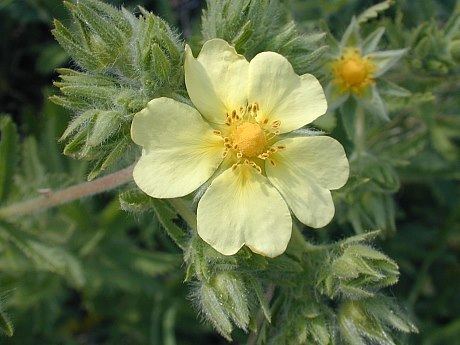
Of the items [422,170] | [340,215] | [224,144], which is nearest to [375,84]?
[340,215]

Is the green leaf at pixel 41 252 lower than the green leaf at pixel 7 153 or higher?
lower

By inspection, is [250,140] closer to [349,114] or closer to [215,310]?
[215,310]

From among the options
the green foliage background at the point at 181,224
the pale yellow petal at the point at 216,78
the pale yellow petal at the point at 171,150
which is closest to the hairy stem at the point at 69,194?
the green foliage background at the point at 181,224

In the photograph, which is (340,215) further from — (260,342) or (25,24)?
(25,24)

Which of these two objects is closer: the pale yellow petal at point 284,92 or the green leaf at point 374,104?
the pale yellow petal at point 284,92

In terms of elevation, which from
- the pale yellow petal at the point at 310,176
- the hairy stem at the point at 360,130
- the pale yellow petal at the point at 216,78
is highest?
the pale yellow petal at the point at 216,78

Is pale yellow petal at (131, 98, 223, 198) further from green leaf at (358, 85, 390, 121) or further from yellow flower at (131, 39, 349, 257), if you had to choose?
green leaf at (358, 85, 390, 121)

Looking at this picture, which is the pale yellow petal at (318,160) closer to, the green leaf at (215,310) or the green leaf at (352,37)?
the green leaf at (215,310)

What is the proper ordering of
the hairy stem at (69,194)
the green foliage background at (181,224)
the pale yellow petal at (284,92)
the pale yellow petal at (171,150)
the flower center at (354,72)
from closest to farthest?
the pale yellow petal at (171,150), the pale yellow petal at (284,92), the green foliage background at (181,224), the hairy stem at (69,194), the flower center at (354,72)
